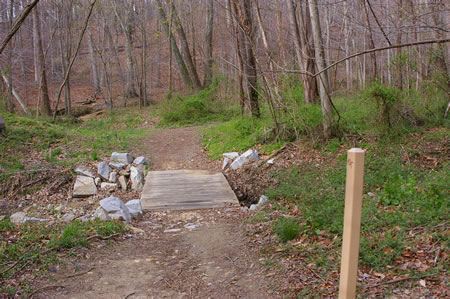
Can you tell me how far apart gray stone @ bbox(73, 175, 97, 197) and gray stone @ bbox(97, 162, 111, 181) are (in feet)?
0.93

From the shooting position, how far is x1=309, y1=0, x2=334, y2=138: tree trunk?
914 cm

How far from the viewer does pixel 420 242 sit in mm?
4398

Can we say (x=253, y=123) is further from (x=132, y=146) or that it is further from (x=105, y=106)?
(x=105, y=106)

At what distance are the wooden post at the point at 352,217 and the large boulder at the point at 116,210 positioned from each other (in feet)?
15.7

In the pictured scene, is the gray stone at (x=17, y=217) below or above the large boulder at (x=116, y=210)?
below

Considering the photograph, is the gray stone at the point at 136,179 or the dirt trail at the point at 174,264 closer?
the dirt trail at the point at 174,264

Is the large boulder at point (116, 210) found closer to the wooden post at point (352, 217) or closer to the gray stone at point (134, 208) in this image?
the gray stone at point (134, 208)

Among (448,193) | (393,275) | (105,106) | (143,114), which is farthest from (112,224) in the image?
(105,106)

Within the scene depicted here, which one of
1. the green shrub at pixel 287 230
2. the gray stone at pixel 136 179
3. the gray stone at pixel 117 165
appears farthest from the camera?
the gray stone at pixel 117 165

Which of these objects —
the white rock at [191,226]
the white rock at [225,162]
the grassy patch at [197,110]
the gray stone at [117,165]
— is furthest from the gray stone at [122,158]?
the grassy patch at [197,110]

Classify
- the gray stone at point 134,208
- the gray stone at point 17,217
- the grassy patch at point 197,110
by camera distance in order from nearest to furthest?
the gray stone at point 134,208
the gray stone at point 17,217
the grassy patch at point 197,110

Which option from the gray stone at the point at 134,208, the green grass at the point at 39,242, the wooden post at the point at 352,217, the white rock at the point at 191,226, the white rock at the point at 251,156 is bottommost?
the white rock at the point at 191,226

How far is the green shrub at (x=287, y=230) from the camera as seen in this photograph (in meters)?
5.26

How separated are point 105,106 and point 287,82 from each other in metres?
16.1
